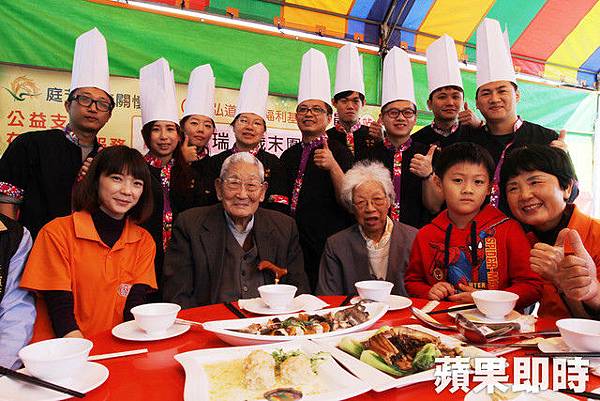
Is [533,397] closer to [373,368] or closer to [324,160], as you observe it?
[373,368]

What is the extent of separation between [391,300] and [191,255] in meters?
1.21

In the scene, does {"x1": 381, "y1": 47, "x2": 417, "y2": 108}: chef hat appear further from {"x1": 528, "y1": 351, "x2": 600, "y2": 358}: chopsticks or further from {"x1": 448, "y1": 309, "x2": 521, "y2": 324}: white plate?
{"x1": 528, "y1": 351, "x2": 600, "y2": 358}: chopsticks

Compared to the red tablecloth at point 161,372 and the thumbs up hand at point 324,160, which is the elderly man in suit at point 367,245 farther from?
the red tablecloth at point 161,372

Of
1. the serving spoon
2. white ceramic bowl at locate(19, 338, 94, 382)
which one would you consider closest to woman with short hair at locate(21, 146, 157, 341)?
white ceramic bowl at locate(19, 338, 94, 382)

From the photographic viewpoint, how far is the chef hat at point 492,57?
3131 millimetres

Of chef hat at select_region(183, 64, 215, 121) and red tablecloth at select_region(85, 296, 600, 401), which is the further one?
chef hat at select_region(183, 64, 215, 121)

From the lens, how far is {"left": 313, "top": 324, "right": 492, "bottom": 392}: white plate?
0.94 meters

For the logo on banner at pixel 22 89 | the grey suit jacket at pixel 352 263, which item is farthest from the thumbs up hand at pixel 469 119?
the logo on banner at pixel 22 89

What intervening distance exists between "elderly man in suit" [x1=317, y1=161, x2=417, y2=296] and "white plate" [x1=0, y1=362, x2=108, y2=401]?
1574 mm

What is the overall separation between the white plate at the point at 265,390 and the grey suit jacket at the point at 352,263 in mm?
1298

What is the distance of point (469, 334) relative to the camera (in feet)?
4.10

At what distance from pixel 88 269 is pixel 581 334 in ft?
6.27

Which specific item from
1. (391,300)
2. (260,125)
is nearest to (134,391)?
(391,300)

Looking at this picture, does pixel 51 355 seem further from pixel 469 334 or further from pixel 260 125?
pixel 260 125
